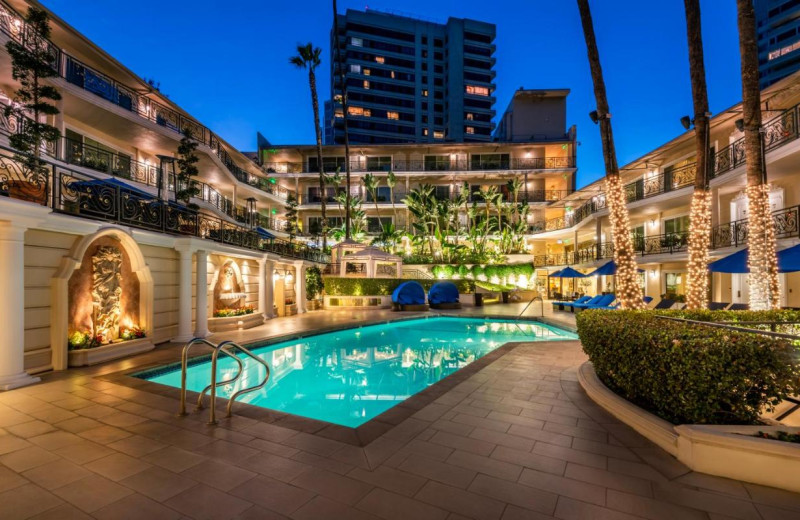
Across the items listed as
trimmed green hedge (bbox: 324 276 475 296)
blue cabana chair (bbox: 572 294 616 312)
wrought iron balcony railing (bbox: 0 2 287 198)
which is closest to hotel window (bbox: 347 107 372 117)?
wrought iron balcony railing (bbox: 0 2 287 198)

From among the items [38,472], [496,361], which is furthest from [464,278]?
[38,472]

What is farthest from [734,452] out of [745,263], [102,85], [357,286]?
[102,85]

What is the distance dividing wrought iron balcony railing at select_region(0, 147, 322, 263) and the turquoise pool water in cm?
406

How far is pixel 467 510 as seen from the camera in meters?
3.04

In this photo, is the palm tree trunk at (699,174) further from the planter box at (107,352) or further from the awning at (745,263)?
the planter box at (107,352)

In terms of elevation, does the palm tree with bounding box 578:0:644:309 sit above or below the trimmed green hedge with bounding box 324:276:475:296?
above

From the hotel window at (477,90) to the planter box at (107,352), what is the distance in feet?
225

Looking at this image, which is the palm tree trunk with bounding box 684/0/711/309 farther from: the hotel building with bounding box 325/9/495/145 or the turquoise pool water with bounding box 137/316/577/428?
the hotel building with bounding box 325/9/495/145

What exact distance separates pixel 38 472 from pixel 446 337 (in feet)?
38.8

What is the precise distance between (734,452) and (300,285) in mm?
18334

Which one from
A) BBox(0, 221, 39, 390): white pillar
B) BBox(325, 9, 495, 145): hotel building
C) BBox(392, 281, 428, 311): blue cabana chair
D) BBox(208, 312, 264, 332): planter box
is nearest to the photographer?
BBox(0, 221, 39, 390): white pillar

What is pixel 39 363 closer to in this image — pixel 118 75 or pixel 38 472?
pixel 38 472

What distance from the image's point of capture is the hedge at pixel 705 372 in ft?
12.4

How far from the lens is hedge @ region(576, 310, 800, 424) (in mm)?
3779
